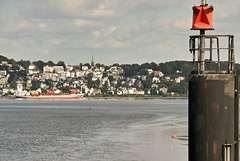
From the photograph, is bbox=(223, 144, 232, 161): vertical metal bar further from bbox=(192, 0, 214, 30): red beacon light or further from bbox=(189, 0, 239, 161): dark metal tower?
bbox=(192, 0, 214, 30): red beacon light

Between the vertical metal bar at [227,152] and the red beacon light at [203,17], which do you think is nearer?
the vertical metal bar at [227,152]

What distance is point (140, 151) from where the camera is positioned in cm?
4878

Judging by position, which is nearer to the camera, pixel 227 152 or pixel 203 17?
pixel 227 152

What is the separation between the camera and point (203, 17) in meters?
9.73

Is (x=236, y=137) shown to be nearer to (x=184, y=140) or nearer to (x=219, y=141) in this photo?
(x=219, y=141)

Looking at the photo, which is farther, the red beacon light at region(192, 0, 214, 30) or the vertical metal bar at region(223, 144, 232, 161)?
the red beacon light at region(192, 0, 214, 30)

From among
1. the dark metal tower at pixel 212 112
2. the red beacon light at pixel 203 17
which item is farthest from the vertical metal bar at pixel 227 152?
the red beacon light at pixel 203 17

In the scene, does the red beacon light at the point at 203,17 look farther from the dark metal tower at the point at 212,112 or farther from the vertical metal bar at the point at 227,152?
the vertical metal bar at the point at 227,152

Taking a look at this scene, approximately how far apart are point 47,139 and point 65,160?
23.4 metres

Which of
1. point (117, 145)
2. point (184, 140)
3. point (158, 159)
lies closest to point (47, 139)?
point (117, 145)

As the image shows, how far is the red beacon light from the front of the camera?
31.8 ft

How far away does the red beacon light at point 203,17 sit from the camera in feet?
31.8

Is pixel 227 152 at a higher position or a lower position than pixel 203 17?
lower

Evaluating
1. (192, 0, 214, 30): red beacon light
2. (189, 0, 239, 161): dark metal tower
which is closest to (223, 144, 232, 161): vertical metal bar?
(189, 0, 239, 161): dark metal tower
